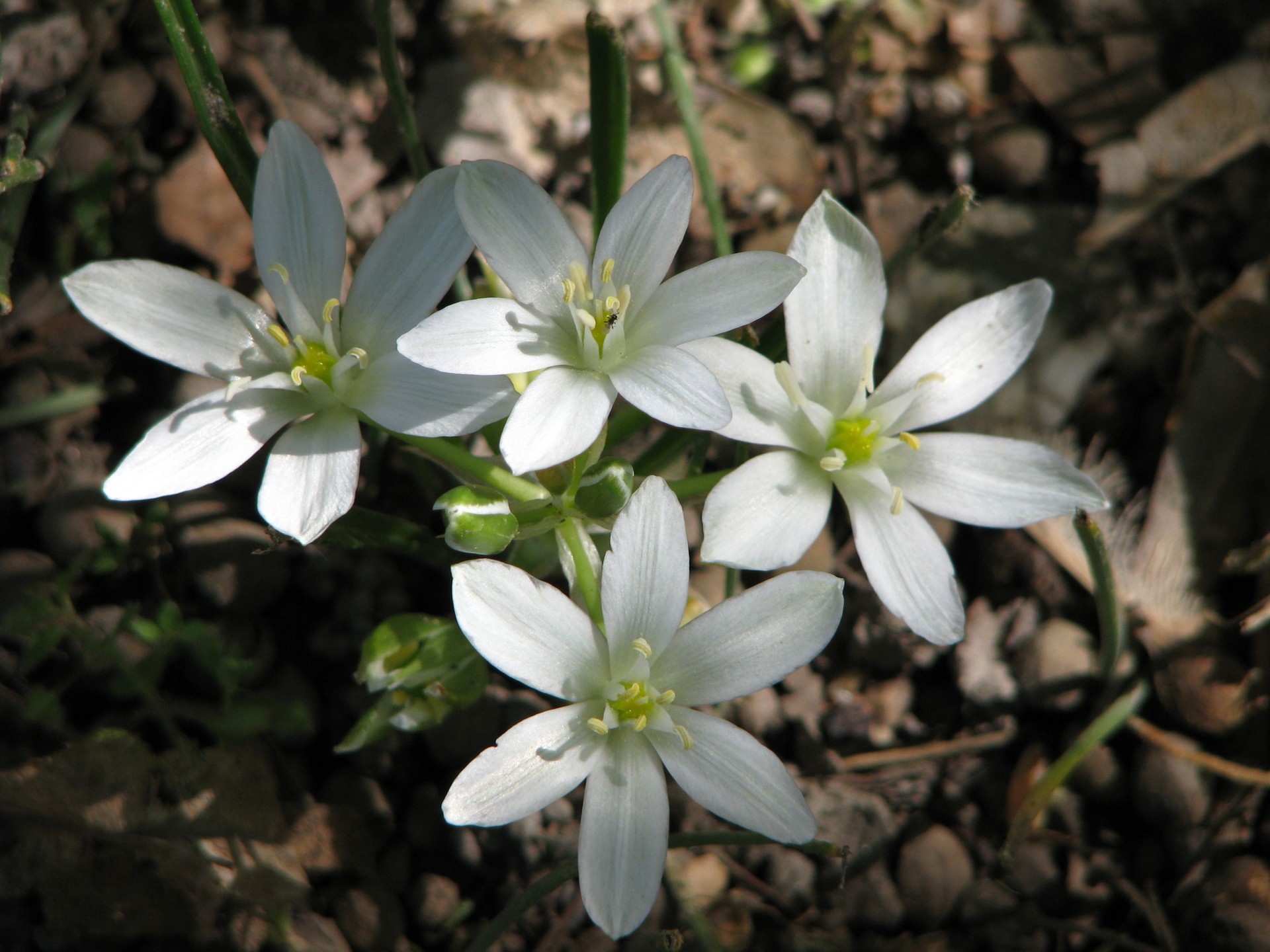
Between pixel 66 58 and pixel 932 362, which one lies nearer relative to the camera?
pixel 932 362

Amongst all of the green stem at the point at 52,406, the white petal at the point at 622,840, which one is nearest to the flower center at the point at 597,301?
the white petal at the point at 622,840

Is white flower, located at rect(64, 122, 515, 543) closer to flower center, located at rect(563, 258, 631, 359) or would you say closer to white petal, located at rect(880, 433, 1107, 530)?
flower center, located at rect(563, 258, 631, 359)

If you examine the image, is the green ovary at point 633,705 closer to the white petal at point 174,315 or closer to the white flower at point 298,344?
the white flower at point 298,344

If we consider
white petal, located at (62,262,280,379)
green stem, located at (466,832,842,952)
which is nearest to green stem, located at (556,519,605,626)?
green stem, located at (466,832,842,952)

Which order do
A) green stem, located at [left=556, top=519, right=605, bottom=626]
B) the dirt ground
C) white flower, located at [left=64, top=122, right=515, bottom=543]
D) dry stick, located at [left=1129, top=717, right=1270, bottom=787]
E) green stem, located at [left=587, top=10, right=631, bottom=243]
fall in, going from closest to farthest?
white flower, located at [left=64, top=122, right=515, bottom=543] < green stem, located at [left=556, top=519, right=605, bottom=626] < green stem, located at [left=587, top=10, right=631, bottom=243] < the dirt ground < dry stick, located at [left=1129, top=717, right=1270, bottom=787]

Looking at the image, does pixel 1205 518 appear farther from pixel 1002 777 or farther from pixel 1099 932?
pixel 1099 932

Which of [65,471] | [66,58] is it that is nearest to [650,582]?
[65,471]
